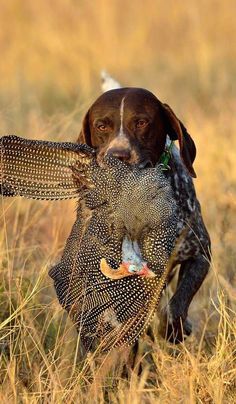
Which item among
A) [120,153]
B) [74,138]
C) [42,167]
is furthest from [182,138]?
[74,138]

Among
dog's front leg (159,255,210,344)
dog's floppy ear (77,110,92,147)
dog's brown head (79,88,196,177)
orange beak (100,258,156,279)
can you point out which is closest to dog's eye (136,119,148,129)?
dog's brown head (79,88,196,177)

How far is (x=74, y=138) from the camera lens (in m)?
7.63

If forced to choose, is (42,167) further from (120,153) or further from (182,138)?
(182,138)

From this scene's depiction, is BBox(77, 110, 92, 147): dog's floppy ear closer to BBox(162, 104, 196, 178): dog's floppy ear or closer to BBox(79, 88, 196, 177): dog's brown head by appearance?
BBox(79, 88, 196, 177): dog's brown head

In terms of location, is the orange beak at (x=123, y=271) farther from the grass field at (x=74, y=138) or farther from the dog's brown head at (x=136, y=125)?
the dog's brown head at (x=136, y=125)

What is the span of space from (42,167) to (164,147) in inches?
40.4

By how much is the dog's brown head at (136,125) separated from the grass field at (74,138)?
55cm

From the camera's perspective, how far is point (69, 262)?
456 centimetres

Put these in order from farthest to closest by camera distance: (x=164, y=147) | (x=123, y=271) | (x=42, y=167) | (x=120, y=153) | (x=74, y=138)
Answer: (x=74, y=138) < (x=164, y=147) < (x=120, y=153) < (x=42, y=167) < (x=123, y=271)

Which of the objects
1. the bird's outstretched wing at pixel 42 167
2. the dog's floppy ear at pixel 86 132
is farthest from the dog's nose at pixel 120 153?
the dog's floppy ear at pixel 86 132

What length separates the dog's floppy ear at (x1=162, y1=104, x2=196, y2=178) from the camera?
515 centimetres

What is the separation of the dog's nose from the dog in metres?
0.09

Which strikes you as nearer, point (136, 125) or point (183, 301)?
point (183, 301)

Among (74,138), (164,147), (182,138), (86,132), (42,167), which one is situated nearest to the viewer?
(42,167)
